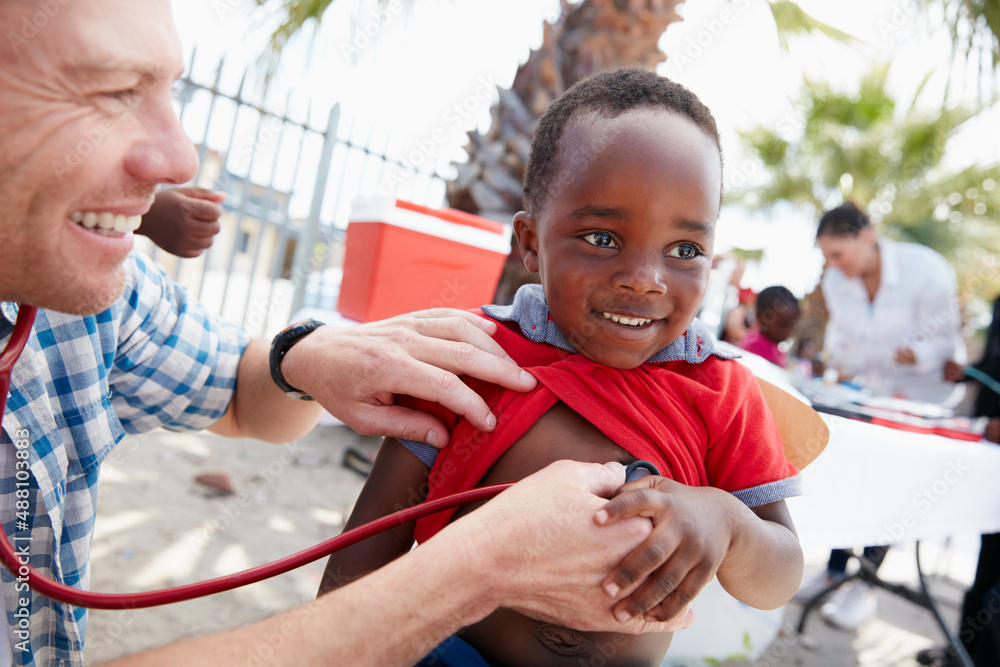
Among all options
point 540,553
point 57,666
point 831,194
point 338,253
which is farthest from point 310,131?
point 831,194

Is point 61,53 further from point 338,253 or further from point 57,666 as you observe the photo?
point 338,253

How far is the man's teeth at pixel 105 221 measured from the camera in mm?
941

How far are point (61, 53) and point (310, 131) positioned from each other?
5.53m

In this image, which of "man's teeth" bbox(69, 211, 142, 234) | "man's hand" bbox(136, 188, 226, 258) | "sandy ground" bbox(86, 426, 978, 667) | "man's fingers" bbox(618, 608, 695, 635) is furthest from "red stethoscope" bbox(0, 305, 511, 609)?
"sandy ground" bbox(86, 426, 978, 667)

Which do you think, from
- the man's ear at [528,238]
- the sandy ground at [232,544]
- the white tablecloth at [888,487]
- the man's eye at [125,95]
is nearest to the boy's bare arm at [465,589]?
the man's ear at [528,238]

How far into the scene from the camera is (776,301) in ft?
14.6

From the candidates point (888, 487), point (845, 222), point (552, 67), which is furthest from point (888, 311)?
point (552, 67)

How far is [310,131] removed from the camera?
598 cm

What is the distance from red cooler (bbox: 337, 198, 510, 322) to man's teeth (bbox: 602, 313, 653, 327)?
1.55 m

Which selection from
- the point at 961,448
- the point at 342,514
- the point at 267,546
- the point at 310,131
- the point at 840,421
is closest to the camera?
the point at 840,421

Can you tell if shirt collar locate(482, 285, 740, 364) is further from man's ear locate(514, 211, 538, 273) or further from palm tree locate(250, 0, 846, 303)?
palm tree locate(250, 0, 846, 303)

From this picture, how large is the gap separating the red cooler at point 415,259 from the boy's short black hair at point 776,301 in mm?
2502

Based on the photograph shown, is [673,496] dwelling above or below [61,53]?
below

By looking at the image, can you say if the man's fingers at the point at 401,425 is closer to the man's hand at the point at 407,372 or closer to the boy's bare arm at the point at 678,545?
the man's hand at the point at 407,372
